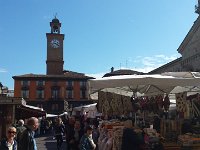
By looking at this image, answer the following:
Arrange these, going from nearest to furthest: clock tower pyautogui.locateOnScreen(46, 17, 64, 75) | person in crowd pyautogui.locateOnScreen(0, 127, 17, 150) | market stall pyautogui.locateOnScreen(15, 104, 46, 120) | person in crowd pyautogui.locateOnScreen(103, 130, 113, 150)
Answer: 1. person in crowd pyautogui.locateOnScreen(0, 127, 17, 150)
2. person in crowd pyautogui.locateOnScreen(103, 130, 113, 150)
3. market stall pyautogui.locateOnScreen(15, 104, 46, 120)
4. clock tower pyautogui.locateOnScreen(46, 17, 64, 75)

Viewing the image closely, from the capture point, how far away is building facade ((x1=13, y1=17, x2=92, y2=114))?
77562 mm

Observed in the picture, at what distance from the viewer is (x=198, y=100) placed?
31.0ft

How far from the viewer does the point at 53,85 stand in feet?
258

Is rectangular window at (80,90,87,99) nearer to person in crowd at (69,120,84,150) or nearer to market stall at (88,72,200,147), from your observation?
market stall at (88,72,200,147)

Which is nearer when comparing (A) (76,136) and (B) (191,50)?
(A) (76,136)

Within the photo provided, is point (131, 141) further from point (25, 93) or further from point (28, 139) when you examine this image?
point (25, 93)

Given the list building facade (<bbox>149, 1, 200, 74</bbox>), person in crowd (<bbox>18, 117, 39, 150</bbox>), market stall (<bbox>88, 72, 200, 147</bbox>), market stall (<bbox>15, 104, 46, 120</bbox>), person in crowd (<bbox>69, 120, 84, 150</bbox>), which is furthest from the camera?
building facade (<bbox>149, 1, 200, 74</bbox>)

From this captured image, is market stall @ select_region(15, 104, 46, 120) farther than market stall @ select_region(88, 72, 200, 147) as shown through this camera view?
Yes

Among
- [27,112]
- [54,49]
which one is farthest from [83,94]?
[27,112]

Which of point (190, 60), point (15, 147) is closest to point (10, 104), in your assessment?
point (15, 147)

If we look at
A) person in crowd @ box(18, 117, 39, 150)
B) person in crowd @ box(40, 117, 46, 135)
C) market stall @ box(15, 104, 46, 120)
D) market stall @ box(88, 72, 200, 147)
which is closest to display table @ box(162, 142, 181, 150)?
market stall @ box(88, 72, 200, 147)

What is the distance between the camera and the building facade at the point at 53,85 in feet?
254

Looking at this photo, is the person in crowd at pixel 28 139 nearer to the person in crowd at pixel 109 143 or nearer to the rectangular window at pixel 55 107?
A: the person in crowd at pixel 109 143

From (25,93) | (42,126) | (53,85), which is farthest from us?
(53,85)
